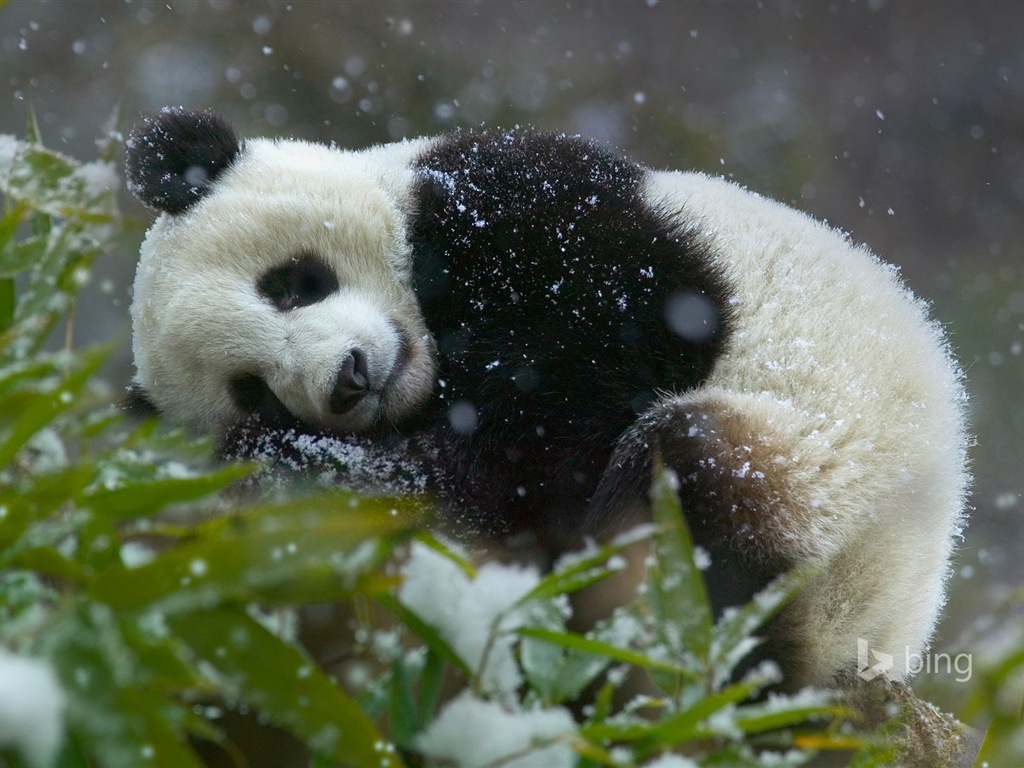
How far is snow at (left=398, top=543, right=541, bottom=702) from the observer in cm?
65

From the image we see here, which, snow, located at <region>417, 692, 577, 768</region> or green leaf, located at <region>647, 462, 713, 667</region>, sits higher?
green leaf, located at <region>647, 462, 713, 667</region>

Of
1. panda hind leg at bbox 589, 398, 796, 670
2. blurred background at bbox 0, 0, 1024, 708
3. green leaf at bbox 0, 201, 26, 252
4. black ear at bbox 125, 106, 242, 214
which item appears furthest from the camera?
blurred background at bbox 0, 0, 1024, 708

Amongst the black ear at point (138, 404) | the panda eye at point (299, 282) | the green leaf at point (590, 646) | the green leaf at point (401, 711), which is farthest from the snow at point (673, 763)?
the black ear at point (138, 404)

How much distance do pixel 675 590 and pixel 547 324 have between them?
78 centimetres

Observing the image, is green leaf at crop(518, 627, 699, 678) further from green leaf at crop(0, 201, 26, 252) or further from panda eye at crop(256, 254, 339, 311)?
panda eye at crop(256, 254, 339, 311)

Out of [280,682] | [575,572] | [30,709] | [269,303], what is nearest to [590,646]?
[575,572]

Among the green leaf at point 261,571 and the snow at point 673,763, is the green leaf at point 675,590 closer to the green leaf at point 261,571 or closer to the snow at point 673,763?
the snow at point 673,763

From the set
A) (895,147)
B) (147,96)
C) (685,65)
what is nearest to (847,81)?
(895,147)

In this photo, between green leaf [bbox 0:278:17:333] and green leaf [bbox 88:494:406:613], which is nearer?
green leaf [bbox 88:494:406:613]

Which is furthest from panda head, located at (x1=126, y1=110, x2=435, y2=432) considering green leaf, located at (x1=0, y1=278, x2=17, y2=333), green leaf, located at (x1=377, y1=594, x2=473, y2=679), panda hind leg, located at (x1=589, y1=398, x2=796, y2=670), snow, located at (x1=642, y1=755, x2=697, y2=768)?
snow, located at (x1=642, y1=755, x2=697, y2=768)

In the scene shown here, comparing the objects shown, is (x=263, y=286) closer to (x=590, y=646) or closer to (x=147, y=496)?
(x=147, y=496)

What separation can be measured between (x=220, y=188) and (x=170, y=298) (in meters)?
0.24

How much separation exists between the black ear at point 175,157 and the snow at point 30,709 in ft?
3.85

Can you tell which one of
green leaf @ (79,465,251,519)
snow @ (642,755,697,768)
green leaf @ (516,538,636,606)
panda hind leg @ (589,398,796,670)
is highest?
panda hind leg @ (589,398,796,670)
